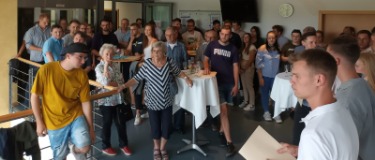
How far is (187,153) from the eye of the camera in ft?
17.4

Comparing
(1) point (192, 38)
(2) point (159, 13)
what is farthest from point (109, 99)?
(2) point (159, 13)

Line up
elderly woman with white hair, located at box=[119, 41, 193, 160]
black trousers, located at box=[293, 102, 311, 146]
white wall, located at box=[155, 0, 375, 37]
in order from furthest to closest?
white wall, located at box=[155, 0, 375, 37], elderly woman with white hair, located at box=[119, 41, 193, 160], black trousers, located at box=[293, 102, 311, 146]

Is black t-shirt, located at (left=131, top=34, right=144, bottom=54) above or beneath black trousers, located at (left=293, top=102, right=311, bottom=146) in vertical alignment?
above

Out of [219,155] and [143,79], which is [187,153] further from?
[143,79]

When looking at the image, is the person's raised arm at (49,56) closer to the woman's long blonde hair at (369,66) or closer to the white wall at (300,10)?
the woman's long blonde hair at (369,66)

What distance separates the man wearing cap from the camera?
337 centimetres

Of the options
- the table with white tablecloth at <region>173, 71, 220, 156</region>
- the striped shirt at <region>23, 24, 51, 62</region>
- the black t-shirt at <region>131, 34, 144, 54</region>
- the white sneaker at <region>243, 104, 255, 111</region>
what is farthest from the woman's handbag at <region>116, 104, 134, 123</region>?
the white sneaker at <region>243, 104, 255, 111</region>

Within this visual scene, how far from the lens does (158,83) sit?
4.73 metres

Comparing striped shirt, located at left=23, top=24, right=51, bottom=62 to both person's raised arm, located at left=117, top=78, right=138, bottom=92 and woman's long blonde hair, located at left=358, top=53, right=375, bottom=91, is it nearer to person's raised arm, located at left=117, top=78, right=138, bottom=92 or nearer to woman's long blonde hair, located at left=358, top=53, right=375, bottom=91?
person's raised arm, located at left=117, top=78, right=138, bottom=92

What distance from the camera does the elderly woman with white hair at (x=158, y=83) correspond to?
4.70 meters

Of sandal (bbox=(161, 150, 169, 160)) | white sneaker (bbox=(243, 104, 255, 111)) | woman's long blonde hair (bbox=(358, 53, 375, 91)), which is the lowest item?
sandal (bbox=(161, 150, 169, 160))

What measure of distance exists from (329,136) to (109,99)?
3786mm

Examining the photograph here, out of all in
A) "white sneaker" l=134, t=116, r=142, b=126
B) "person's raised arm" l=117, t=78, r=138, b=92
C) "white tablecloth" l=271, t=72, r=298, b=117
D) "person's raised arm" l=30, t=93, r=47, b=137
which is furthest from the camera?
"white sneaker" l=134, t=116, r=142, b=126

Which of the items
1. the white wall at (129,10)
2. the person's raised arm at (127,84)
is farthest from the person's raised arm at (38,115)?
the white wall at (129,10)
